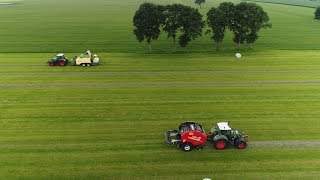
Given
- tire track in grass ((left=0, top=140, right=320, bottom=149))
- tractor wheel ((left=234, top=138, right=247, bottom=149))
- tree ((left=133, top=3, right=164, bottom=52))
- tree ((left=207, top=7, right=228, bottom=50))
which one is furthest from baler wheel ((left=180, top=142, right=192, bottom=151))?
tree ((left=207, top=7, right=228, bottom=50))

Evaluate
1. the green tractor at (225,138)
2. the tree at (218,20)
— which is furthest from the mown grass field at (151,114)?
the tree at (218,20)

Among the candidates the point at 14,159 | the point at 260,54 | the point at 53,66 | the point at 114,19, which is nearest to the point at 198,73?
the point at 260,54

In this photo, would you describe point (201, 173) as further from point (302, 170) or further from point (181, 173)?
point (302, 170)

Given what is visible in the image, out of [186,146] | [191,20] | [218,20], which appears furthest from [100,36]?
[186,146]

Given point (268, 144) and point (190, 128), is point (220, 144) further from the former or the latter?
point (268, 144)

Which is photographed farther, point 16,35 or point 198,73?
point 16,35

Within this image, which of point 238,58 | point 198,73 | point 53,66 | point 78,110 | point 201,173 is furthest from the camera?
point 238,58
